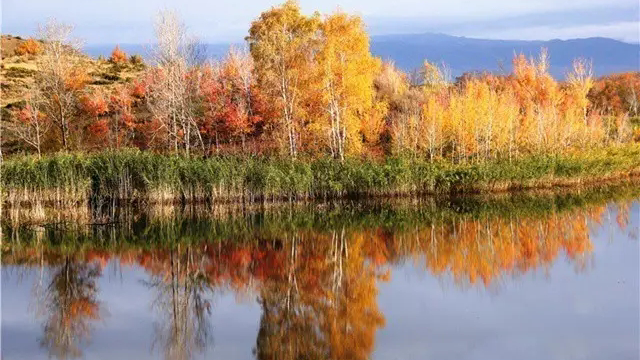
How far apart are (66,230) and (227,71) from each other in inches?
897

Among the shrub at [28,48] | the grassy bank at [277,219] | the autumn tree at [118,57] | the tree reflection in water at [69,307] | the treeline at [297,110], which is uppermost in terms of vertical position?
the shrub at [28,48]

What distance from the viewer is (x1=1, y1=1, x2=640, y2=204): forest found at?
2564cm

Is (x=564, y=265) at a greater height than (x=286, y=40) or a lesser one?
lesser

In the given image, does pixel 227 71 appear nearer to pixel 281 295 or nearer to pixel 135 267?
pixel 135 267

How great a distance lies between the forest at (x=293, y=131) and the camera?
25.6m

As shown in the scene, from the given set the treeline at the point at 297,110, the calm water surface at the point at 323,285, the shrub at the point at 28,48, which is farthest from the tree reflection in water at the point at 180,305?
the shrub at the point at 28,48

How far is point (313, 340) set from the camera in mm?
12391

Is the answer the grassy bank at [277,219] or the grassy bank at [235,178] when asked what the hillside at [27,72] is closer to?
the grassy bank at [235,178]

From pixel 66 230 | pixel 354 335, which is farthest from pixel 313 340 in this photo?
pixel 66 230

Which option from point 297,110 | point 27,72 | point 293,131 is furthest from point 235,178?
point 27,72

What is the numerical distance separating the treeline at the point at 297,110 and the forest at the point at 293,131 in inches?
3.8

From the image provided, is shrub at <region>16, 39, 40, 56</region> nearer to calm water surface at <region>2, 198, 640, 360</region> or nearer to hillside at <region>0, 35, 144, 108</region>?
hillside at <region>0, 35, 144, 108</region>

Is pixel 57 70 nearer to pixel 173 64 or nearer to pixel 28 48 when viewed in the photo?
pixel 173 64

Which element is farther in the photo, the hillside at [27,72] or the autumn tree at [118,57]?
the autumn tree at [118,57]
